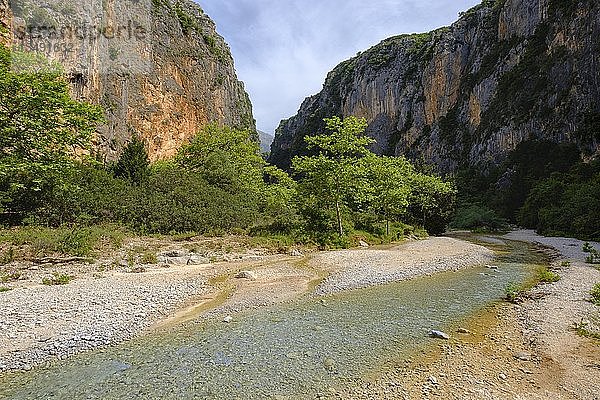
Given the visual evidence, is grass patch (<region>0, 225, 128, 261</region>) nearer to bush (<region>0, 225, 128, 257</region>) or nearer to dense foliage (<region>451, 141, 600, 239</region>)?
bush (<region>0, 225, 128, 257</region>)

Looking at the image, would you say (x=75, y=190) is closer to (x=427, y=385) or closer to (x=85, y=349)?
(x=85, y=349)

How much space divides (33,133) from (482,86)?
7920 cm

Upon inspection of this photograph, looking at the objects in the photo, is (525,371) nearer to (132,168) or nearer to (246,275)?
(246,275)

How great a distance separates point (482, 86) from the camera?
242 ft

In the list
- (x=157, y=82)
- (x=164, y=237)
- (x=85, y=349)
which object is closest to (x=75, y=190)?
(x=164, y=237)

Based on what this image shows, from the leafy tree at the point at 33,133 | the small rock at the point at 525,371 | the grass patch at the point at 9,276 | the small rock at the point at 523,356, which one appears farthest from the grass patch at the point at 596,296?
the leafy tree at the point at 33,133

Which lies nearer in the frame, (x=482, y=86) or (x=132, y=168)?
(x=132, y=168)

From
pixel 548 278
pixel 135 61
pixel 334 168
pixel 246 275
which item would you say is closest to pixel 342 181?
pixel 334 168

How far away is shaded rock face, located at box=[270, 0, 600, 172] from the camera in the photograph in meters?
51.5

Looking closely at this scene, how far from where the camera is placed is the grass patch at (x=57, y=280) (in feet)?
33.7

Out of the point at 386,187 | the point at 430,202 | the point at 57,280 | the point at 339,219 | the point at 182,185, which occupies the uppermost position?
the point at 386,187

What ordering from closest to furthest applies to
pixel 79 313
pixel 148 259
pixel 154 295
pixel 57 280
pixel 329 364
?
pixel 329 364, pixel 79 313, pixel 154 295, pixel 57 280, pixel 148 259

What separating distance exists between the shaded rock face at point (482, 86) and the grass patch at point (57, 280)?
44882 millimetres

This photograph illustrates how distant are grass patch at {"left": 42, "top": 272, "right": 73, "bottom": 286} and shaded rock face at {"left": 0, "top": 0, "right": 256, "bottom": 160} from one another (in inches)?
769
